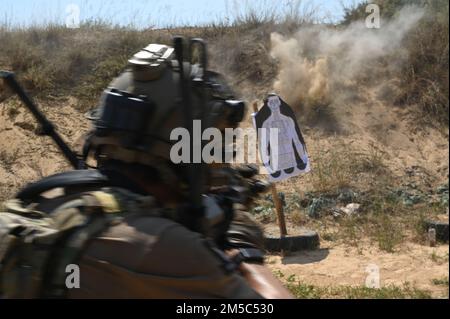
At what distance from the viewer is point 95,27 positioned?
13.5 m

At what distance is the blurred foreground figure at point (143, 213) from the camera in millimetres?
1618

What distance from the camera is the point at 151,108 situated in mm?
1923

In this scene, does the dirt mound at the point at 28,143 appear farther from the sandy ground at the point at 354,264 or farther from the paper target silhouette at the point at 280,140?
the sandy ground at the point at 354,264

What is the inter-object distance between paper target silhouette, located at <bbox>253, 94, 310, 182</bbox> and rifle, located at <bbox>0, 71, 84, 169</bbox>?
4.89m

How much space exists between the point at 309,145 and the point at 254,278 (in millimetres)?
9038

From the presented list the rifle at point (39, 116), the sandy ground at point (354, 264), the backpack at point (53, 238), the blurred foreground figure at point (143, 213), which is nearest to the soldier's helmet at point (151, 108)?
the blurred foreground figure at point (143, 213)

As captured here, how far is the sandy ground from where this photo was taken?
18.6ft

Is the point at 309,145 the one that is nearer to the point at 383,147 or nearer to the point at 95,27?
the point at 383,147

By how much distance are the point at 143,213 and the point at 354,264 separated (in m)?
5.04

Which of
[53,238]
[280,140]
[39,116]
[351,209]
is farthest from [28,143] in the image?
[53,238]

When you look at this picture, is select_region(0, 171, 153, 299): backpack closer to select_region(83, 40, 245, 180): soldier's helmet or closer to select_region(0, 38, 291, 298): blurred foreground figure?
select_region(0, 38, 291, 298): blurred foreground figure

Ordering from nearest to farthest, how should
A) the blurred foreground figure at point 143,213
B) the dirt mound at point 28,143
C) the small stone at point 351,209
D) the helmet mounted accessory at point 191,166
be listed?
the blurred foreground figure at point 143,213 < the helmet mounted accessory at point 191,166 < the small stone at point 351,209 < the dirt mound at point 28,143

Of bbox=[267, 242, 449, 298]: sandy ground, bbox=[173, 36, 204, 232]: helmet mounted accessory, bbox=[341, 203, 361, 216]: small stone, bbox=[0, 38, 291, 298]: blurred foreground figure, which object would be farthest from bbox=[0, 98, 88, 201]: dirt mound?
bbox=[173, 36, 204, 232]: helmet mounted accessory
